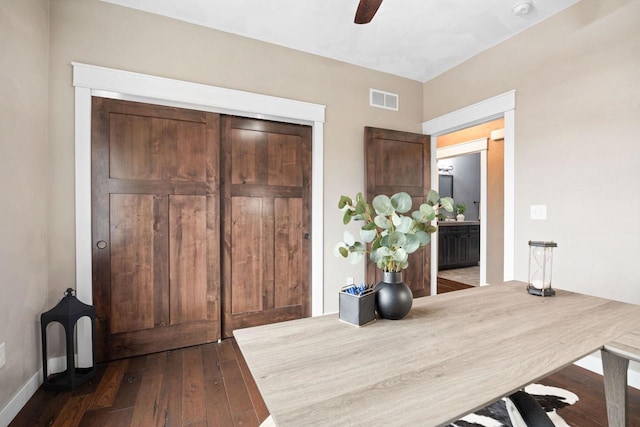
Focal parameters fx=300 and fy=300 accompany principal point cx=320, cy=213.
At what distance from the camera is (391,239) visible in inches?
44.3

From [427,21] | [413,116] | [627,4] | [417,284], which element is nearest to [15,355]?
[417,284]

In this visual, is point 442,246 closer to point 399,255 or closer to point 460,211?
point 460,211

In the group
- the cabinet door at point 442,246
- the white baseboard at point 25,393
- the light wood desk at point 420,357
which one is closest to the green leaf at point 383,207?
the light wood desk at point 420,357

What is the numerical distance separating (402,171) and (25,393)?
3549 millimetres

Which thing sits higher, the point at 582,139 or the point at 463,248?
the point at 582,139

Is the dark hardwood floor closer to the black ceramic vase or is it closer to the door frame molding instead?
the door frame molding

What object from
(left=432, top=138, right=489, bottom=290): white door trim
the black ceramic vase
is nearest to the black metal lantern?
the black ceramic vase

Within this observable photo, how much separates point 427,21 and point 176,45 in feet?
6.93

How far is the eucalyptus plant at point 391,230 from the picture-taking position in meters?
1.12

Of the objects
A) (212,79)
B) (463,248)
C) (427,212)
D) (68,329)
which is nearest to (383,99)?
(212,79)

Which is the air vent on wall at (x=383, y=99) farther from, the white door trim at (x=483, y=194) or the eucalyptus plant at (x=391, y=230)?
the eucalyptus plant at (x=391, y=230)

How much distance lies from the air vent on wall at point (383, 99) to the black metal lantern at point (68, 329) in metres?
3.18

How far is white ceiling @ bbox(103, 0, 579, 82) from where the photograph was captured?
2324mm

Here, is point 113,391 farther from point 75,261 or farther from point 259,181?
point 259,181
